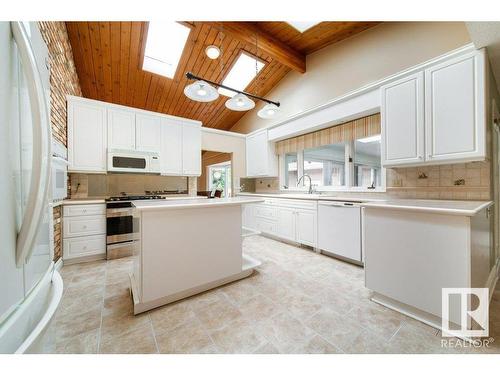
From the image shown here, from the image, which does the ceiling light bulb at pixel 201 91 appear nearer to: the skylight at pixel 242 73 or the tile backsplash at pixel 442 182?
the skylight at pixel 242 73

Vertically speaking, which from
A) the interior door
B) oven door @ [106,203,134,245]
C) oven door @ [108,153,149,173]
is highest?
oven door @ [108,153,149,173]

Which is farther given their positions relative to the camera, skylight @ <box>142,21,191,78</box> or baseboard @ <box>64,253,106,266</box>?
skylight @ <box>142,21,191,78</box>

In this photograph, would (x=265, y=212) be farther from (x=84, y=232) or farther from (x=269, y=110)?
(x=84, y=232)

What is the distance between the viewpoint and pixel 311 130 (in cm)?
381

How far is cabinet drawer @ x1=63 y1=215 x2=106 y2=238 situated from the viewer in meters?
2.72

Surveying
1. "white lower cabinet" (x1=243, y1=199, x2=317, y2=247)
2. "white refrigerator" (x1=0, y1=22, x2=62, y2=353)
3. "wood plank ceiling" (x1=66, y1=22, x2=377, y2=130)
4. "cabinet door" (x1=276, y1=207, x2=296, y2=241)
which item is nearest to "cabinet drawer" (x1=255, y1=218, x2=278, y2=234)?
"white lower cabinet" (x1=243, y1=199, x2=317, y2=247)

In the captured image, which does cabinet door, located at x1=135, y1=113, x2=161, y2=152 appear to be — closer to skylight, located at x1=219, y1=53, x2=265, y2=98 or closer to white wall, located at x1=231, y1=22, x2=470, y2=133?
skylight, located at x1=219, y1=53, x2=265, y2=98

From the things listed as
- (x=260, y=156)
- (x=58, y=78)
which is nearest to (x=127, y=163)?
(x=58, y=78)

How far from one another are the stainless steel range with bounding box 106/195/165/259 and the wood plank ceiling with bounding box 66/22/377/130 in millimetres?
2391

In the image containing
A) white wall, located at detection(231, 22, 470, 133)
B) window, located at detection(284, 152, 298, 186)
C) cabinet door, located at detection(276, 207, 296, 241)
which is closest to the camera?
white wall, located at detection(231, 22, 470, 133)

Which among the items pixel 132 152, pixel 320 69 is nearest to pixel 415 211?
pixel 320 69

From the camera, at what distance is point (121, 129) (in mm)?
3430

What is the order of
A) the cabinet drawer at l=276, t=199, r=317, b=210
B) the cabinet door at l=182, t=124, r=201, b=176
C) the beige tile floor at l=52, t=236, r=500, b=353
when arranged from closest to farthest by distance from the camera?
the beige tile floor at l=52, t=236, r=500, b=353 → the cabinet drawer at l=276, t=199, r=317, b=210 → the cabinet door at l=182, t=124, r=201, b=176

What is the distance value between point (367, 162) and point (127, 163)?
4.02 m
